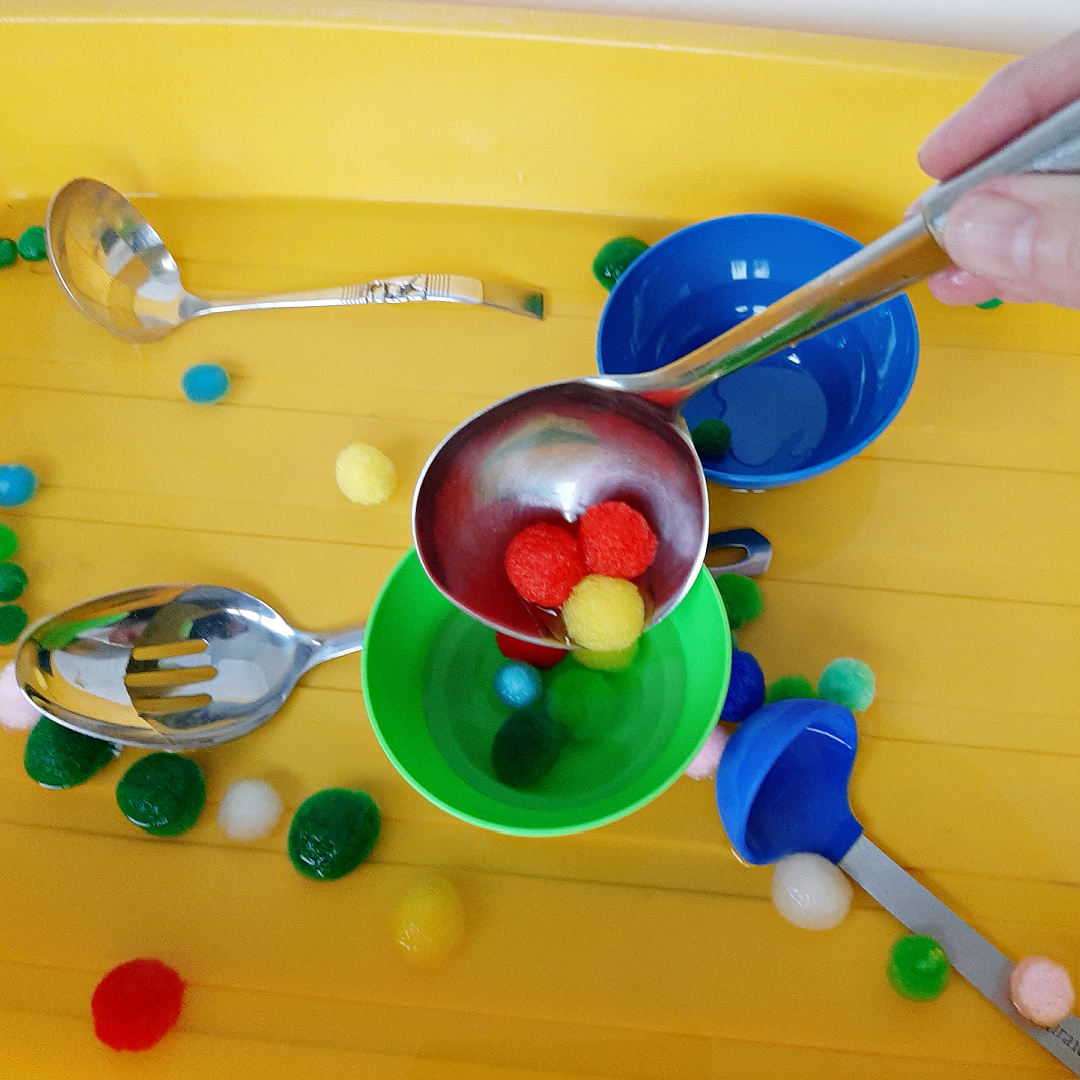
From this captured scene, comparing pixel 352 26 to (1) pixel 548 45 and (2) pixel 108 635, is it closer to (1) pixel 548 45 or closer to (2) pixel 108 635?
(1) pixel 548 45

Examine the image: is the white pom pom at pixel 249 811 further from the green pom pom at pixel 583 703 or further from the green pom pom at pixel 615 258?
the green pom pom at pixel 615 258

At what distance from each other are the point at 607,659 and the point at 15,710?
16.6 inches

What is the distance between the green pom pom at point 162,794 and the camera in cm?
54

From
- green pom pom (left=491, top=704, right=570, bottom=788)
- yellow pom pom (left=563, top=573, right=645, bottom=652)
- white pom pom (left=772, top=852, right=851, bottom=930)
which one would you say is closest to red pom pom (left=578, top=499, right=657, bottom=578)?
yellow pom pom (left=563, top=573, right=645, bottom=652)

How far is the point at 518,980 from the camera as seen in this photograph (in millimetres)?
523

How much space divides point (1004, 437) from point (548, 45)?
0.47 m

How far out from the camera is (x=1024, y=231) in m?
0.34

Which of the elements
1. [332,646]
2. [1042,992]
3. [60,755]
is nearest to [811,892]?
[1042,992]

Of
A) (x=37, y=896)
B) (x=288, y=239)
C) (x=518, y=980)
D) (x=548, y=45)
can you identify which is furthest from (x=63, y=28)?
(x=518, y=980)

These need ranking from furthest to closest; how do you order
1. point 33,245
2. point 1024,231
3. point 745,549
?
point 33,245, point 745,549, point 1024,231

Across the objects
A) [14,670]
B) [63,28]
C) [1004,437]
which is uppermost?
[63,28]

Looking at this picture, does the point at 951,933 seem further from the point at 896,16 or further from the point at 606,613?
the point at 896,16

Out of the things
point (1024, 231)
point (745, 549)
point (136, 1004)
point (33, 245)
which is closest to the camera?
point (1024, 231)

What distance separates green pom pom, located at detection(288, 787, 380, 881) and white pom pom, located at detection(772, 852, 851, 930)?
27cm
